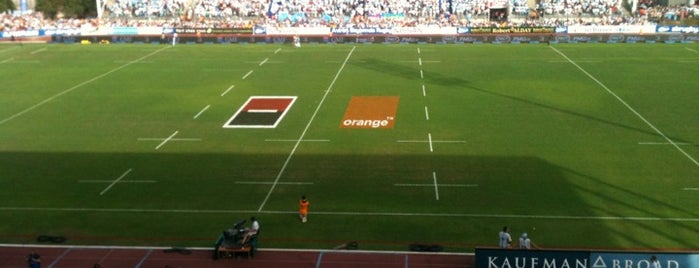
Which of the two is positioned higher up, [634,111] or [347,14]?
[347,14]

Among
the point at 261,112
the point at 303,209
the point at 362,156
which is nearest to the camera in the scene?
the point at 303,209

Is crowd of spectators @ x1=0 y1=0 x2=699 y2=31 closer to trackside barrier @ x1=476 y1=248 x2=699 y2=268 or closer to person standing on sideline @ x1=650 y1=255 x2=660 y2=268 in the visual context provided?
trackside barrier @ x1=476 y1=248 x2=699 y2=268

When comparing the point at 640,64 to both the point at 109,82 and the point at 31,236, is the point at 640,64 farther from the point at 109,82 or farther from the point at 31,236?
the point at 31,236

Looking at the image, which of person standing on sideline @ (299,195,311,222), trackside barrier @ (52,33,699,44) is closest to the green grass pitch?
person standing on sideline @ (299,195,311,222)

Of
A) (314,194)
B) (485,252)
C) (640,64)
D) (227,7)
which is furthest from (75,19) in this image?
(485,252)

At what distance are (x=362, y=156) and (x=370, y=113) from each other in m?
8.96

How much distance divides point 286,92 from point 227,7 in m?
43.3

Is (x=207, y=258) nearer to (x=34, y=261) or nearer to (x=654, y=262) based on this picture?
(x=34, y=261)

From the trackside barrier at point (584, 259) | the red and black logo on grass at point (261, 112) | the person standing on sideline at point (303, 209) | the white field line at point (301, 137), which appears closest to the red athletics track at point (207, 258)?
the trackside barrier at point (584, 259)

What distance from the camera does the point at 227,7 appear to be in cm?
8975

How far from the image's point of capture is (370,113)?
→ 1700 inches

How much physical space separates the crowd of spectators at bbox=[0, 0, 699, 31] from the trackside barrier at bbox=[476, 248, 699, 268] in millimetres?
61010

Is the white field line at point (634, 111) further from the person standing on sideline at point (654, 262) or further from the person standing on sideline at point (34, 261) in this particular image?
the person standing on sideline at point (34, 261)

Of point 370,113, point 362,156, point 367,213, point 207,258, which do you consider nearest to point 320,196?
point 367,213
